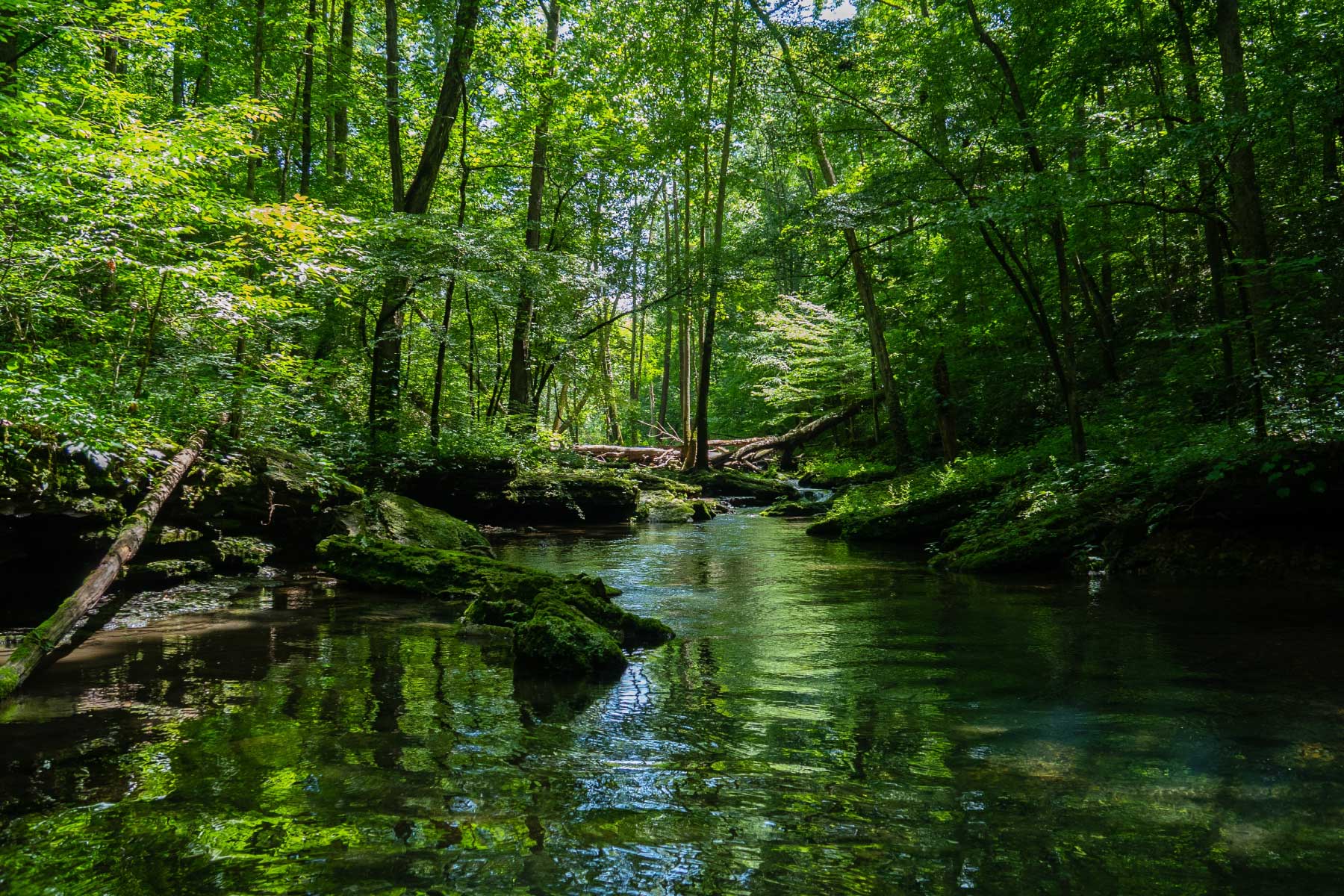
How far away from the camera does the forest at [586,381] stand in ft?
10.1

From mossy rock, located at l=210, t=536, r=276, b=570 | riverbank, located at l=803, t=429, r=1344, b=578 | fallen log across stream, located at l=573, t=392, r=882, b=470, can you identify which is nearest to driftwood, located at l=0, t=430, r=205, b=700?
mossy rock, located at l=210, t=536, r=276, b=570

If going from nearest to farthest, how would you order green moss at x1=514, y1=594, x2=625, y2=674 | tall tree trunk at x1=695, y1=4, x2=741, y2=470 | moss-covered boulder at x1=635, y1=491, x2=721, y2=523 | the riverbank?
green moss at x1=514, y1=594, x2=625, y2=674 → the riverbank → moss-covered boulder at x1=635, y1=491, x2=721, y2=523 → tall tree trunk at x1=695, y1=4, x2=741, y2=470

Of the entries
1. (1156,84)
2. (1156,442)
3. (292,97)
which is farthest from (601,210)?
(1156,442)

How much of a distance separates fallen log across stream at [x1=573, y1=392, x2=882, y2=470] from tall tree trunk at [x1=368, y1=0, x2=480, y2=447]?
12225mm

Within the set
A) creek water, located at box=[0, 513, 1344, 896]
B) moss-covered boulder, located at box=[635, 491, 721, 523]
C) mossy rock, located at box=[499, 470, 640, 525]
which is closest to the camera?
creek water, located at box=[0, 513, 1344, 896]

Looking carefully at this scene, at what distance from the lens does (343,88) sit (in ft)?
48.4

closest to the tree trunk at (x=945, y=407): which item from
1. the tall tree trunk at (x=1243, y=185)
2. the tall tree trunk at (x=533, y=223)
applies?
the tall tree trunk at (x=1243, y=185)

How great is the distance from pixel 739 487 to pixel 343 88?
44.9 feet

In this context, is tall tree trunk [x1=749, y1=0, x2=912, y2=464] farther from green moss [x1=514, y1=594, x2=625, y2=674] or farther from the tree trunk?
green moss [x1=514, y1=594, x2=625, y2=674]

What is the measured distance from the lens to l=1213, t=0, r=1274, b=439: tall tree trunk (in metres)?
7.18

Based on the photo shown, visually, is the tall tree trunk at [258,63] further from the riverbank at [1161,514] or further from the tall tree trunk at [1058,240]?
the riverbank at [1161,514]

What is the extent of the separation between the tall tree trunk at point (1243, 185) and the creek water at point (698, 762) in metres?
3.41

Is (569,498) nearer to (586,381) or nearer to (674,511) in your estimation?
(674,511)

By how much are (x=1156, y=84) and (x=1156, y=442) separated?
6221 mm
